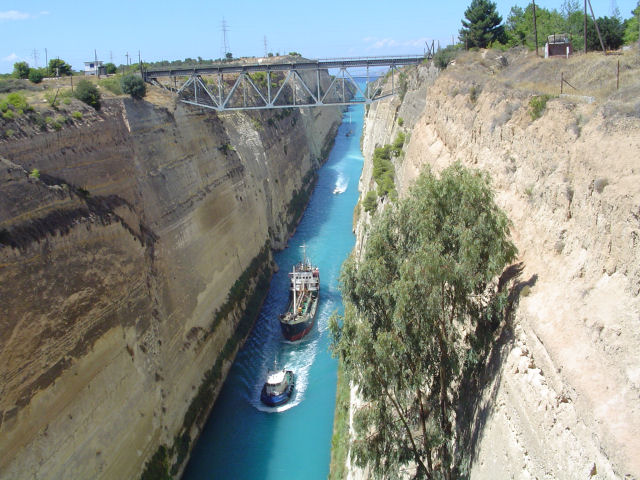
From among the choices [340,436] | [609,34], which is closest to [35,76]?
[340,436]

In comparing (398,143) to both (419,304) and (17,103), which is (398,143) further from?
(419,304)

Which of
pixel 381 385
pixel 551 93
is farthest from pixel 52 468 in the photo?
pixel 551 93

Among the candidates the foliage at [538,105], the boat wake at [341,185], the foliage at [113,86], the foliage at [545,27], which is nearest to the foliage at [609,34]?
the foliage at [545,27]

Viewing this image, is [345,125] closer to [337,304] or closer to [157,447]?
[337,304]

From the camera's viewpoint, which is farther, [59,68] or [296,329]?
A: [59,68]

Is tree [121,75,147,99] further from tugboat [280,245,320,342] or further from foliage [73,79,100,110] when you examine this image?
tugboat [280,245,320,342]
